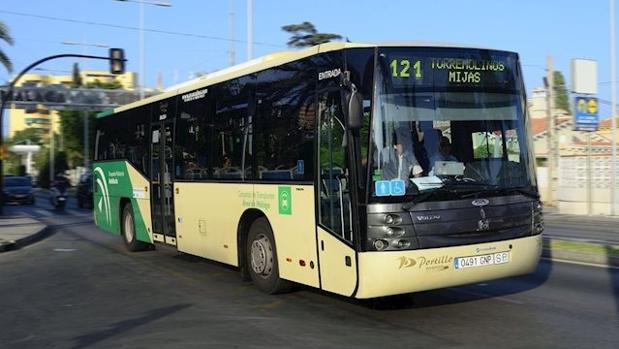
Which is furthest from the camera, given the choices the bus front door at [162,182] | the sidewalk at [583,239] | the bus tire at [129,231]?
the bus tire at [129,231]

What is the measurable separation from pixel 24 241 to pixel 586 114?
66.6ft

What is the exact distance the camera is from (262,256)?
29.1ft

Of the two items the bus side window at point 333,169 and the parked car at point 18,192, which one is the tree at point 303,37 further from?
the bus side window at point 333,169

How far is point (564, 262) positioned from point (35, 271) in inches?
360

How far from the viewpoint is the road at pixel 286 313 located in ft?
21.0

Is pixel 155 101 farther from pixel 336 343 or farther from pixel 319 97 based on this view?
pixel 336 343

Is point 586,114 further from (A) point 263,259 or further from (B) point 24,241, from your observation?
(A) point 263,259

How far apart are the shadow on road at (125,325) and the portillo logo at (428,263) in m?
2.86

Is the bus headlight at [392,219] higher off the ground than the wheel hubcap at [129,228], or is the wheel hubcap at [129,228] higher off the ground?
the bus headlight at [392,219]

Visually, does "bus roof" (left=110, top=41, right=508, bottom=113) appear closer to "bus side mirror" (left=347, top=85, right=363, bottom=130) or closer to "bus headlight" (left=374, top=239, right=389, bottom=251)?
"bus side mirror" (left=347, top=85, right=363, bottom=130)

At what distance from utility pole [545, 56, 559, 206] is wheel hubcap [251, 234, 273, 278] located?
77.2 feet

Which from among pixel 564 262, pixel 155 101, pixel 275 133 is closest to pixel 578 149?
pixel 564 262

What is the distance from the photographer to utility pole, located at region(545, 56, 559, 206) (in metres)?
30.2

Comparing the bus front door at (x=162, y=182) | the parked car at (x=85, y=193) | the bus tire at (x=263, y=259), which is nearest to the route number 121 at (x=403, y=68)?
the bus tire at (x=263, y=259)
